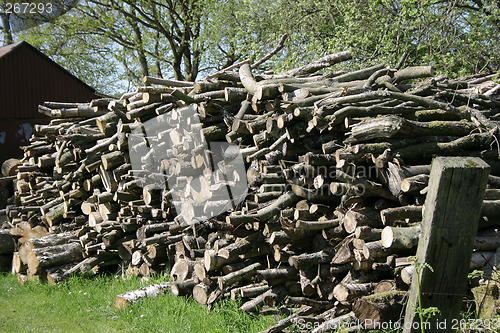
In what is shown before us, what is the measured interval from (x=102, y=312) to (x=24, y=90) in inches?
465

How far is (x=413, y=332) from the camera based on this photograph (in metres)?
2.84

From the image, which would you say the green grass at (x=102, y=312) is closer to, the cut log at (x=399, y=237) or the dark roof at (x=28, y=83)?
the cut log at (x=399, y=237)

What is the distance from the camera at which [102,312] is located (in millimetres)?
5918

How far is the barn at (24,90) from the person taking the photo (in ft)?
48.8

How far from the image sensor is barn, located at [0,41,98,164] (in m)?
14.9

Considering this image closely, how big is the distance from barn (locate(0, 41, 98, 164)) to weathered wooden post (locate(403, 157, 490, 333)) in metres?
14.4

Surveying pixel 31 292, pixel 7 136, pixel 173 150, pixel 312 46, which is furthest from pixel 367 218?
pixel 7 136

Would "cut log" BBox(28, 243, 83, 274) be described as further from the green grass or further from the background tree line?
the background tree line

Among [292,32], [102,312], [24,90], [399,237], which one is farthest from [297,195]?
[24,90]

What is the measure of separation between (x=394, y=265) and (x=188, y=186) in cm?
299

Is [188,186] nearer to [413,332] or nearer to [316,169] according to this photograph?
[316,169]

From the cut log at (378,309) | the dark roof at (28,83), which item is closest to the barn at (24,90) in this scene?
the dark roof at (28,83)

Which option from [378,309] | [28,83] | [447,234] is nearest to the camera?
[447,234]

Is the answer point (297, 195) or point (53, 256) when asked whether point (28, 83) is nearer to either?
point (53, 256)
